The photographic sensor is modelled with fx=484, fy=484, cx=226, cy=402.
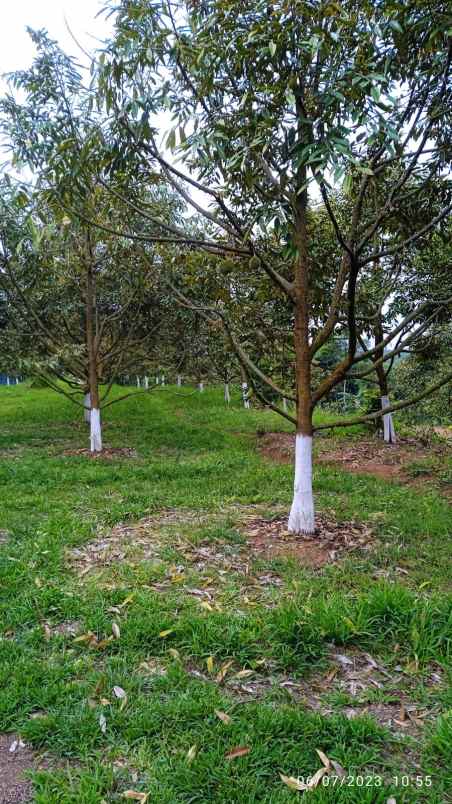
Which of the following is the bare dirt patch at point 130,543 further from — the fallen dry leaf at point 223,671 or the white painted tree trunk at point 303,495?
the fallen dry leaf at point 223,671

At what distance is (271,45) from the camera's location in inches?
125

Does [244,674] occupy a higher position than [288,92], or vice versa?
[288,92]

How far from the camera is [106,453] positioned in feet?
36.4

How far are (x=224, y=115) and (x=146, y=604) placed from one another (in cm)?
391

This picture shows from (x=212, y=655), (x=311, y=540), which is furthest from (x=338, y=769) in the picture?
(x=311, y=540)

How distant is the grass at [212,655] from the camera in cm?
216

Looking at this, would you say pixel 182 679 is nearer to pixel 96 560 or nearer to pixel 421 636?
pixel 421 636

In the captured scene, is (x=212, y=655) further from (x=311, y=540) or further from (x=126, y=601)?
(x=311, y=540)

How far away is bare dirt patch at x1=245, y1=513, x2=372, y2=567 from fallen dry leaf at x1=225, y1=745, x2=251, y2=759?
2.16m

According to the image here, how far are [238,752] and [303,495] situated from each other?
295 centimetres

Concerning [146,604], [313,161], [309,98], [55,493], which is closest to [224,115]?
[309,98]

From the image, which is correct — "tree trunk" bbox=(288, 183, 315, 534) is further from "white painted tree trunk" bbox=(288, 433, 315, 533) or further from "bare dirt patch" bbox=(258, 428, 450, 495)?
"bare dirt patch" bbox=(258, 428, 450, 495)

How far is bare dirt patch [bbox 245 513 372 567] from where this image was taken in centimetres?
455

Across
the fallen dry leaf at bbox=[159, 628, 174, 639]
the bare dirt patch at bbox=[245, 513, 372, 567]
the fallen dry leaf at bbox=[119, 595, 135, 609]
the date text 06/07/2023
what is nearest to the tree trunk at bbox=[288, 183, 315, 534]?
the bare dirt patch at bbox=[245, 513, 372, 567]
